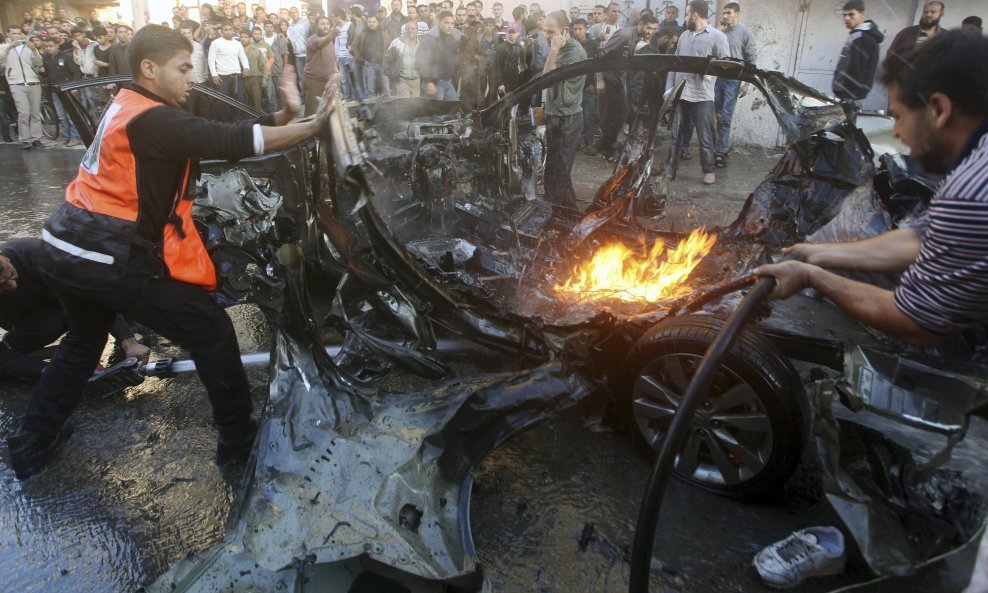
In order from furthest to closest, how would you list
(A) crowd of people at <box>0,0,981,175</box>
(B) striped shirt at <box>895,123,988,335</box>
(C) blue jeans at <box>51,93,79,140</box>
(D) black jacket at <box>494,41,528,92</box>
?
(C) blue jeans at <box>51,93,79,140</box> < (D) black jacket at <box>494,41,528,92</box> < (A) crowd of people at <box>0,0,981,175</box> < (B) striped shirt at <box>895,123,988,335</box>

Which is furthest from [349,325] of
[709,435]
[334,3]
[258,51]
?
[334,3]

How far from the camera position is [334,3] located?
15.3 meters

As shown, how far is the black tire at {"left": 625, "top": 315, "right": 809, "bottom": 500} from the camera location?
7.93 feet

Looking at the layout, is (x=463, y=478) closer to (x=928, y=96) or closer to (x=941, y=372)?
(x=941, y=372)

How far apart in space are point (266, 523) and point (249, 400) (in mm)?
1099

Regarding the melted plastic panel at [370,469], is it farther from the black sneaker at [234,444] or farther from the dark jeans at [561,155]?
the dark jeans at [561,155]

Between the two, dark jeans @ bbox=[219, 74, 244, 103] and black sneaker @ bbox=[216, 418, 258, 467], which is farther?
dark jeans @ bbox=[219, 74, 244, 103]

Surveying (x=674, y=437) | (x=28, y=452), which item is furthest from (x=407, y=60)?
(x=674, y=437)

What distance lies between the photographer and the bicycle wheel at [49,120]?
12000 mm

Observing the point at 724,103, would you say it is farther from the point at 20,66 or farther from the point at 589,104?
the point at 20,66

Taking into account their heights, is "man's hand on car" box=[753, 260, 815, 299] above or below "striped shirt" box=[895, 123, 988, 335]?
below

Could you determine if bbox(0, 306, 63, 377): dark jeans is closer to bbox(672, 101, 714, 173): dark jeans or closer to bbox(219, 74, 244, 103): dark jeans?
bbox(672, 101, 714, 173): dark jeans

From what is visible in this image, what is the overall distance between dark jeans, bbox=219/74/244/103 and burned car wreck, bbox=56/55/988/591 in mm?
Answer: 8007

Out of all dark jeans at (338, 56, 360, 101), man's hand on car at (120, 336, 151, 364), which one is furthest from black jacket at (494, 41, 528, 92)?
man's hand on car at (120, 336, 151, 364)
